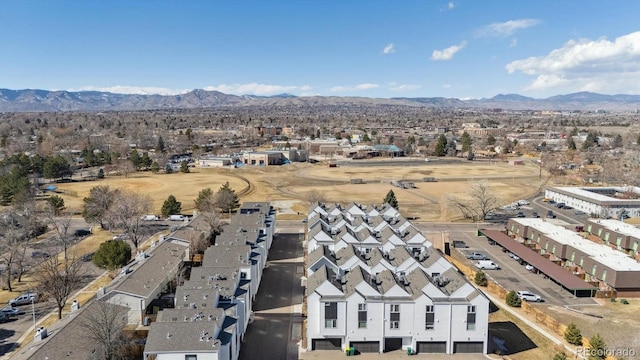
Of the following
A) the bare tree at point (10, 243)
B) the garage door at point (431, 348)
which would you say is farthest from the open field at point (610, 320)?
the bare tree at point (10, 243)

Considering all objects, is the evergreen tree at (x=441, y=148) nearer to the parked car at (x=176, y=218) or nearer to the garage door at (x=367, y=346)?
the parked car at (x=176, y=218)

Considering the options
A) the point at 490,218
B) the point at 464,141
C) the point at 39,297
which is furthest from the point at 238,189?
the point at 464,141

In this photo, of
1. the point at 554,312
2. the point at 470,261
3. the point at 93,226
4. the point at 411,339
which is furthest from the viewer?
the point at 93,226

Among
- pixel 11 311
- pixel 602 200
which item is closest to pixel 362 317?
pixel 11 311

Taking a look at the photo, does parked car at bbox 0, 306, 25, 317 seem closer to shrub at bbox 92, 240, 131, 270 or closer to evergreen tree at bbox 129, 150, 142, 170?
shrub at bbox 92, 240, 131, 270

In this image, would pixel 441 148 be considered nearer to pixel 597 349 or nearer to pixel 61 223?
pixel 61 223

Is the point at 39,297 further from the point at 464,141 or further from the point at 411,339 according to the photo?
the point at 464,141

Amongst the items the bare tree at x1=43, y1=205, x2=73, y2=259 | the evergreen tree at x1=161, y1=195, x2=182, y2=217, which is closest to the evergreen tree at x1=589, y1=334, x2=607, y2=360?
the bare tree at x1=43, y1=205, x2=73, y2=259
